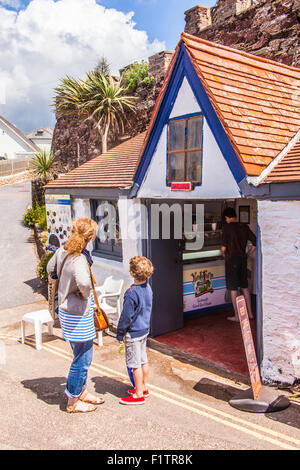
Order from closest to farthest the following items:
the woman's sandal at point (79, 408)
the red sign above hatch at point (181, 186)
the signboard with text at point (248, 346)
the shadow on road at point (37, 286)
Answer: the woman's sandal at point (79, 408) < the signboard with text at point (248, 346) < the red sign above hatch at point (181, 186) < the shadow on road at point (37, 286)

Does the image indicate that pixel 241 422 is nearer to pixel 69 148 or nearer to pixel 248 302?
pixel 248 302

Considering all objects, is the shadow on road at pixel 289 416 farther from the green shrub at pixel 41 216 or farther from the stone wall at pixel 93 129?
the stone wall at pixel 93 129

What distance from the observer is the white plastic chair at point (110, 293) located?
7.62 m

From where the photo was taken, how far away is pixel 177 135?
6473 mm

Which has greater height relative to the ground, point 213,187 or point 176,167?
point 176,167

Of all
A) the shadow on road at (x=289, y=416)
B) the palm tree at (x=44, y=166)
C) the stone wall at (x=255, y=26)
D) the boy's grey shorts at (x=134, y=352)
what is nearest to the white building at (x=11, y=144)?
the palm tree at (x=44, y=166)

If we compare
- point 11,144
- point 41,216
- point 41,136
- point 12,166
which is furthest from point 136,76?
point 41,136

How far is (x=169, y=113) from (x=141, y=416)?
14.8ft

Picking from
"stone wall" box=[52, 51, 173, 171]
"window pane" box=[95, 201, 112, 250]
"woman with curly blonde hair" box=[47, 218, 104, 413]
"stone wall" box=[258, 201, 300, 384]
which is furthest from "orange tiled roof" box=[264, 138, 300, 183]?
"stone wall" box=[52, 51, 173, 171]

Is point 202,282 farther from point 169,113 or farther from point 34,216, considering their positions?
point 34,216

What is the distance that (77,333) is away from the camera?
4.33 m

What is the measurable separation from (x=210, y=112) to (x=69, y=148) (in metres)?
16.2

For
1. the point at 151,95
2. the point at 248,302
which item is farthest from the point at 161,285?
the point at 151,95

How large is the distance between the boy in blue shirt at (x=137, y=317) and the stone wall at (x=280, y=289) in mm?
1639
